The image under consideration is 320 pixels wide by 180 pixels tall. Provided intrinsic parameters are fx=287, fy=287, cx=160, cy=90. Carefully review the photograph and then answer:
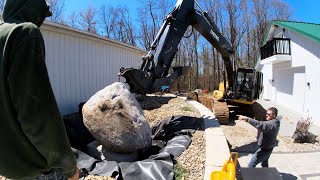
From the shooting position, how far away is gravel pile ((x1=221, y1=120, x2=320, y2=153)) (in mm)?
8359

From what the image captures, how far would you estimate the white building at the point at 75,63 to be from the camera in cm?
750

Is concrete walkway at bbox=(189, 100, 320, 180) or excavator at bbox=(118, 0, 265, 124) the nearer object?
concrete walkway at bbox=(189, 100, 320, 180)

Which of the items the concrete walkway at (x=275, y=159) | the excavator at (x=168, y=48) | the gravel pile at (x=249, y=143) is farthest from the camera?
the gravel pile at (x=249, y=143)

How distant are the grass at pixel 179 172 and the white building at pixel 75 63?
456cm

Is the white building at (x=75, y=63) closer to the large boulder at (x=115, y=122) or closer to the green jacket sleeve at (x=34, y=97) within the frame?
the large boulder at (x=115, y=122)

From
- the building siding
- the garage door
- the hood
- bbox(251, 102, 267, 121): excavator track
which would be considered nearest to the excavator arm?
bbox(251, 102, 267, 121): excavator track

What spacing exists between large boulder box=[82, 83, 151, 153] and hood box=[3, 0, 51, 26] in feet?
11.5

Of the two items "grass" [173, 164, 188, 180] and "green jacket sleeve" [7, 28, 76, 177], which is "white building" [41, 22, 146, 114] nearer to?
"grass" [173, 164, 188, 180]

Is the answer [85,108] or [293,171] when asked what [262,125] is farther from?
[85,108]

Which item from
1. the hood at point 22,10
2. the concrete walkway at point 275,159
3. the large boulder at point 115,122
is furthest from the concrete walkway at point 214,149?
the hood at point 22,10

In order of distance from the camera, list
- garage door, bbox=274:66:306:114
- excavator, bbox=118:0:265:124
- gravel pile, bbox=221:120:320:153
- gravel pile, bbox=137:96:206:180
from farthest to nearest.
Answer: garage door, bbox=274:66:306:114, gravel pile, bbox=221:120:320:153, excavator, bbox=118:0:265:124, gravel pile, bbox=137:96:206:180

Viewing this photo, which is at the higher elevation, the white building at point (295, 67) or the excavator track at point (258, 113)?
the white building at point (295, 67)

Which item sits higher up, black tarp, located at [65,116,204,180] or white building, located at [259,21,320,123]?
white building, located at [259,21,320,123]

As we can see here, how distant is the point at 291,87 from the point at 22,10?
18.1 metres
